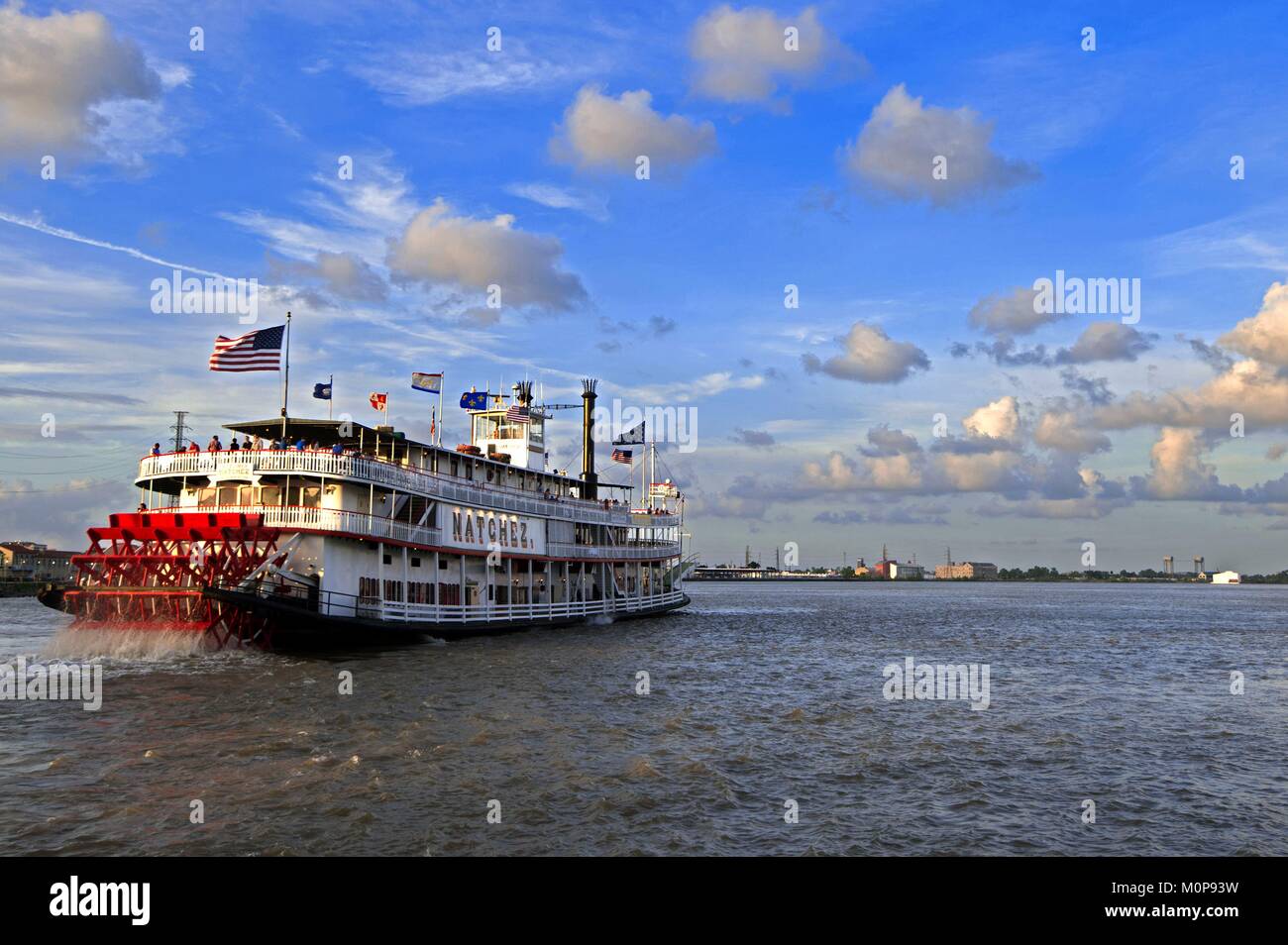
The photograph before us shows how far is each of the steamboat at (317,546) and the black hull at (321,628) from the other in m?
0.06

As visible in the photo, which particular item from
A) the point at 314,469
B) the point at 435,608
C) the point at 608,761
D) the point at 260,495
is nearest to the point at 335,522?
the point at 314,469

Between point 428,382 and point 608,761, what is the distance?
2793 cm

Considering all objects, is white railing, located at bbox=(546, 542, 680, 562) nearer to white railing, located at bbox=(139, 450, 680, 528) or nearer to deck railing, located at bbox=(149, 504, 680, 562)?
white railing, located at bbox=(139, 450, 680, 528)

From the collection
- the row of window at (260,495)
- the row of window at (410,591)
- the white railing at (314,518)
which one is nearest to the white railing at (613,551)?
the row of window at (410,591)

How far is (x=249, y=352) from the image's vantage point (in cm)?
3459

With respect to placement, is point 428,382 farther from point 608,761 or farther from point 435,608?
point 608,761

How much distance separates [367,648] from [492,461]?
1364 centimetres

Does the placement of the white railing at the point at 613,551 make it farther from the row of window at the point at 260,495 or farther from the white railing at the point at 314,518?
the row of window at the point at 260,495

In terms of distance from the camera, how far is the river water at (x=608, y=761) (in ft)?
47.7

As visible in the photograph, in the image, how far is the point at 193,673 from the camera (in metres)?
28.7

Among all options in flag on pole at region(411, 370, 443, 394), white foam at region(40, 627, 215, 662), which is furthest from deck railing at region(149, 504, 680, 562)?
flag on pole at region(411, 370, 443, 394)

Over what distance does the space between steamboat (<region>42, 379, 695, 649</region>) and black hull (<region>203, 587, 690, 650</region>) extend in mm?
65
